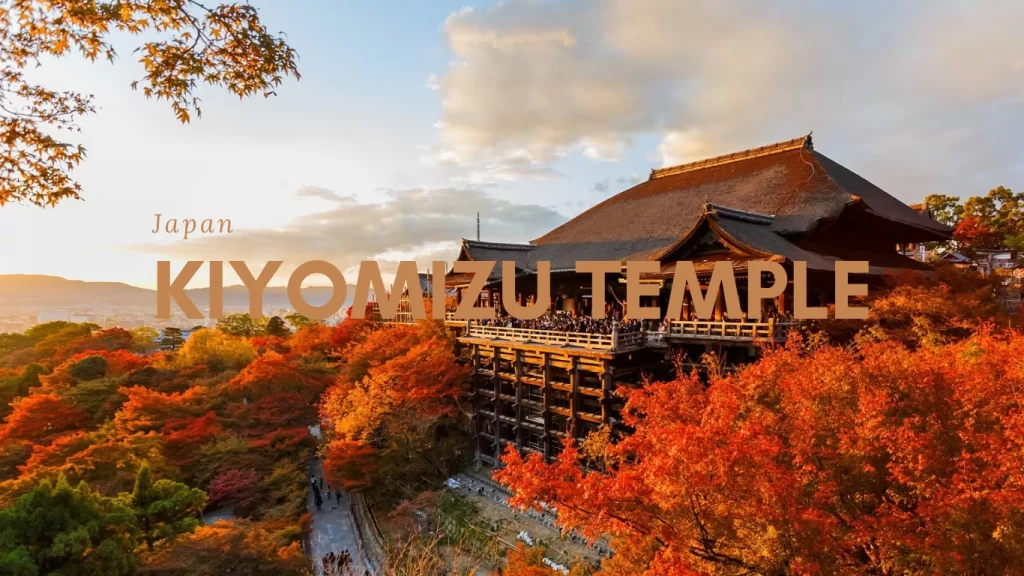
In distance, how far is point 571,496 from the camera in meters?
10.3

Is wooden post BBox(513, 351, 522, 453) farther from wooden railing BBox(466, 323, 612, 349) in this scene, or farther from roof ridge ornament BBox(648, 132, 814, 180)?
roof ridge ornament BBox(648, 132, 814, 180)

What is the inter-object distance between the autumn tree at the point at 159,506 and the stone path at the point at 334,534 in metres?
4.56

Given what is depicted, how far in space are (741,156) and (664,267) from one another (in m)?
12.4

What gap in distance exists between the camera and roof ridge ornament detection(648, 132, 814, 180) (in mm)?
22894

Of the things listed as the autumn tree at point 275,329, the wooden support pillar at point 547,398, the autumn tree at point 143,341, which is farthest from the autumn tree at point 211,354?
the wooden support pillar at point 547,398

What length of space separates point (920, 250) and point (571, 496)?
38.9 metres

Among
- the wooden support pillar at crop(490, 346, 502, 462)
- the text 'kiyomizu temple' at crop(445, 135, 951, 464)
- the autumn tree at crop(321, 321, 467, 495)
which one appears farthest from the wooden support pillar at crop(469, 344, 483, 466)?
the wooden support pillar at crop(490, 346, 502, 462)

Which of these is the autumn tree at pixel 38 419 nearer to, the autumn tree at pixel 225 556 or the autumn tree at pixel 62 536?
the autumn tree at pixel 62 536

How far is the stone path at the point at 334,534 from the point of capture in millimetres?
17125

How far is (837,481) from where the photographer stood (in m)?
8.20

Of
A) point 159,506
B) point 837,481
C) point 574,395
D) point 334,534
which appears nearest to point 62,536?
point 159,506

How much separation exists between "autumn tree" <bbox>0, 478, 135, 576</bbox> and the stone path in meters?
6.40

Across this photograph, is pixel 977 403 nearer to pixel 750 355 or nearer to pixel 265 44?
pixel 750 355

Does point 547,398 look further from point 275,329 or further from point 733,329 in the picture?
point 275,329
